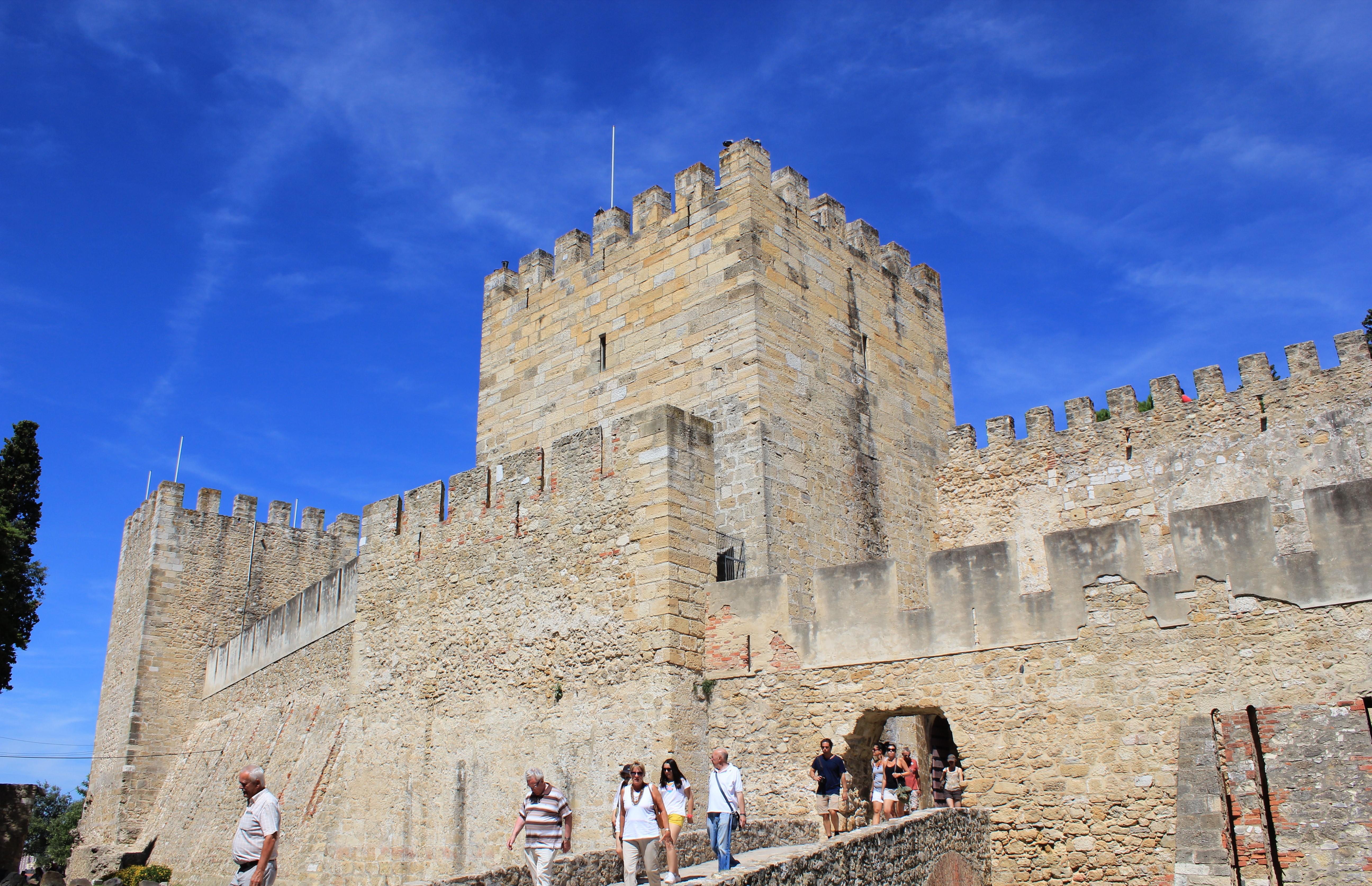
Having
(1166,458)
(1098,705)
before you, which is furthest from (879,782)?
(1166,458)

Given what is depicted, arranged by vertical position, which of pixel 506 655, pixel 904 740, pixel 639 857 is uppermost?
pixel 506 655

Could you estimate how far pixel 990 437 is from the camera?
17.2m

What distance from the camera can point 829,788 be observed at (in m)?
9.76

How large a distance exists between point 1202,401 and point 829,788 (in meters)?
9.18

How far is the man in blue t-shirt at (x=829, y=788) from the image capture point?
9703 millimetres

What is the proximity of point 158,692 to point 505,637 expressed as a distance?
49.6 ft

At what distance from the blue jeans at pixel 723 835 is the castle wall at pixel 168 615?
1847cm

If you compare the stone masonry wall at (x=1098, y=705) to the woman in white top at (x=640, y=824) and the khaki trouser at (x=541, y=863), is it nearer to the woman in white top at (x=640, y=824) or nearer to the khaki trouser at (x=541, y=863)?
the woman in white top at (x=640, y=824)

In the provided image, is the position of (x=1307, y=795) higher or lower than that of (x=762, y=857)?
higher

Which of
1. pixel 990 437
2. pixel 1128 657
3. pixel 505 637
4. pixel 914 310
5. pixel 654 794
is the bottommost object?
pixel 654 794

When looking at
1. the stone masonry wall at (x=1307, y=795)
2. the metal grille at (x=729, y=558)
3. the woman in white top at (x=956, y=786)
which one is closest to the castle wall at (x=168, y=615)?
the metal grille at (x=729, y=558)

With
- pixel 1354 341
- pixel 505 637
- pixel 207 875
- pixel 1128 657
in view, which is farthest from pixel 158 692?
pixel 1354 341

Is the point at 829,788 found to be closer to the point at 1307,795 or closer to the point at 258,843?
the point at 1307,795

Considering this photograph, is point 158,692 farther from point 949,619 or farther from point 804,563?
point 949,619
